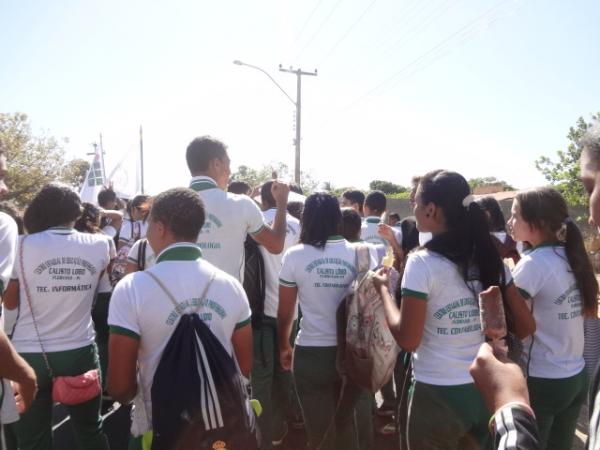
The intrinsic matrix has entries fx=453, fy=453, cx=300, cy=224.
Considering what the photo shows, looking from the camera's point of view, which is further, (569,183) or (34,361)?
(569,183)

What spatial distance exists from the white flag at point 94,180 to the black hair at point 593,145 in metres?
8.22

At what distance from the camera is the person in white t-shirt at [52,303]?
9.05 feet

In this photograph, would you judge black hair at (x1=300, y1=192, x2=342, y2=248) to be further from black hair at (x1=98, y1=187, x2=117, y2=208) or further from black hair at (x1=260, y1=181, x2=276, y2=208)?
black hair at (x1=98, y1=187, x2=117, y2=208)

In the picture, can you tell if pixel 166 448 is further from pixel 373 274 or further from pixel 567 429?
pixel 567 429

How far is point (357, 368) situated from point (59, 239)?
2.00 meters

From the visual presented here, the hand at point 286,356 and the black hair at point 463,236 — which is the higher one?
the black hair at point 463,236

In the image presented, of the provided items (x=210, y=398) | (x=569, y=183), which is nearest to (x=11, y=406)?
(x=210, y=398)

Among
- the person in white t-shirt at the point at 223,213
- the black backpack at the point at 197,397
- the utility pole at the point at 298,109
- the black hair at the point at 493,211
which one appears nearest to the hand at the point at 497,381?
the black backpack at the point at 197,397

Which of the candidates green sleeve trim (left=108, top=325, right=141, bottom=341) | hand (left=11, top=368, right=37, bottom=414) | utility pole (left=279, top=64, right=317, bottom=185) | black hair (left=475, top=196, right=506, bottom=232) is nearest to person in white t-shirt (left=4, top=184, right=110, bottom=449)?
hand (left=11, top=368, right=37, bottom=414)

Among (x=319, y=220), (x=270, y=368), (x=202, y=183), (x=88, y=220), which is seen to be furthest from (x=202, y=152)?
(x=270, y=368)

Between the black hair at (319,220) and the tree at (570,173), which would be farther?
the tree at (570,173)

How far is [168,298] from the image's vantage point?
6.33 feet

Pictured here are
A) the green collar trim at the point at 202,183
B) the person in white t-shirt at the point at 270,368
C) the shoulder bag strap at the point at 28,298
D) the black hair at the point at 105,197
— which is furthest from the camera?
the black hair at the point at 105,197

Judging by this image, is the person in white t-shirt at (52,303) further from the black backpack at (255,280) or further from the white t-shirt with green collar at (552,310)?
the white t-shirt with green collar at (552,310)
